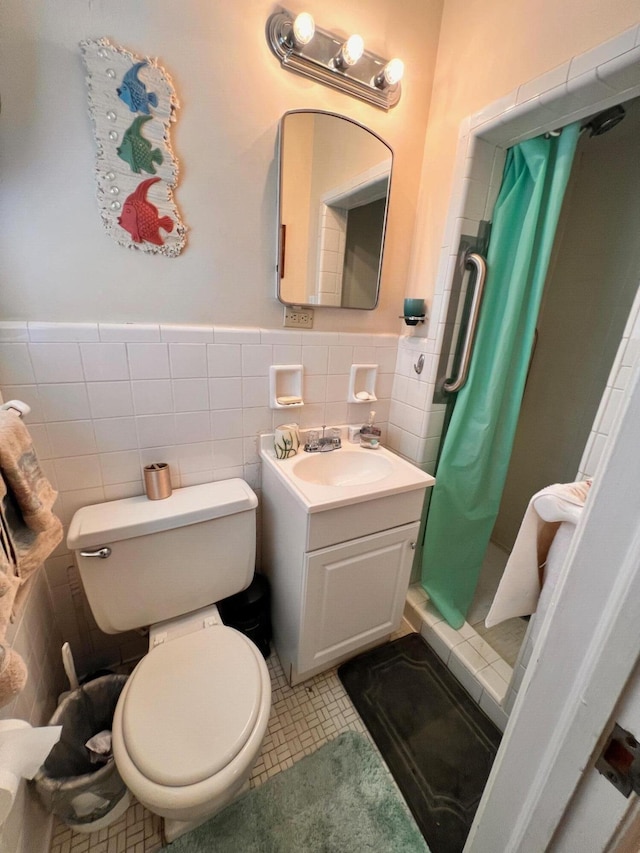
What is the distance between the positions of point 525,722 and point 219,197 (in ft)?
4.56

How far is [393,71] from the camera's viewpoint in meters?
1.12

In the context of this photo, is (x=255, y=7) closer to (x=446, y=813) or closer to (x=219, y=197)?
(x=219, y=197)

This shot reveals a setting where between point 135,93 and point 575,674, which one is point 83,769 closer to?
point 575,674

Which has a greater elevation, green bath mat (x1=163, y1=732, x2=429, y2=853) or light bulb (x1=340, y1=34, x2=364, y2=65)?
light bulb (x1=340, y1=34, x2=364, y2=65)

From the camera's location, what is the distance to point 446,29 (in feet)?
3.99

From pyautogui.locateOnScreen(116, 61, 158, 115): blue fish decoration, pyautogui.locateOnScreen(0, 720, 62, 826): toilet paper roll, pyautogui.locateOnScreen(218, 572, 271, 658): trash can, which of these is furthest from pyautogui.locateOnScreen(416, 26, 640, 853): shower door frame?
Result: pyautogui.locateOnScreen(116, 61, 158, 115): blue fish decoration

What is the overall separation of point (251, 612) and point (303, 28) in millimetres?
1932

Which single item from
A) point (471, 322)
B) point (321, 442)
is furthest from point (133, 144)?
point (471, 322)

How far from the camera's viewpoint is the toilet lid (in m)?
0.78

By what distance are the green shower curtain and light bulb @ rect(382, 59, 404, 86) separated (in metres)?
0.46

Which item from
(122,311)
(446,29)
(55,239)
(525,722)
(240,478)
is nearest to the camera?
(525,722)

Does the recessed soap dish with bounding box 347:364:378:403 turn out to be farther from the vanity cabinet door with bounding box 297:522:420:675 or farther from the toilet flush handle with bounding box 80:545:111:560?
the toilet flush handle with bounding box 80:545:111:560

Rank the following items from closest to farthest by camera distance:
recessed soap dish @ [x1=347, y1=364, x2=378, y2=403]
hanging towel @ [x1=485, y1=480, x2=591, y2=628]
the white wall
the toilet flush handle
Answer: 1. hanging towel @ [x1=485, y1=480, x2=591, y2=628]
2. the white wall
3. the toilet flush handle
4. recessed soap dish @ [x1=347, y1=364, x2=378, y2=403]

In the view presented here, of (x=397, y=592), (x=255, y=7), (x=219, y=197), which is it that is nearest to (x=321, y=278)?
(x=219, y=197)
